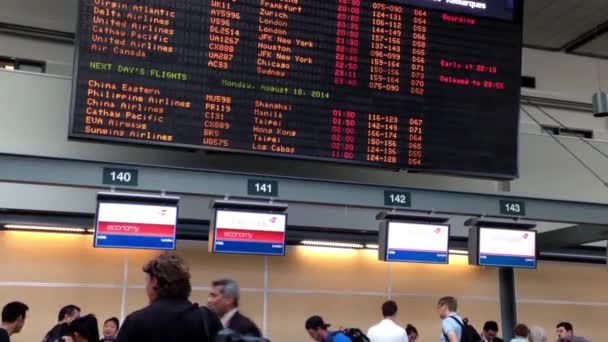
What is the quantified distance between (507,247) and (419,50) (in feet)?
8.32

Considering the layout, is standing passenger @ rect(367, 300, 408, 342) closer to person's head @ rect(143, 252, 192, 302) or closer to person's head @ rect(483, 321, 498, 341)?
person's head @ rect(483, 321, 498, 341)

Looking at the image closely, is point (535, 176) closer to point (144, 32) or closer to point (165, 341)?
point (144, 32)

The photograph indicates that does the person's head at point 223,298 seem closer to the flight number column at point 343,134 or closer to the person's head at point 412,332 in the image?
the flight number column at point 343,134

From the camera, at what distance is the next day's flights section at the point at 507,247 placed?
8969 millimetres

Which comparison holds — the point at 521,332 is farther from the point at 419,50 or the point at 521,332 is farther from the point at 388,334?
the point at 419,50

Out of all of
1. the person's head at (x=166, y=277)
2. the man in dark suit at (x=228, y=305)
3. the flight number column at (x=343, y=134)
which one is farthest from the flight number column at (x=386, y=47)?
the person's head at (x=166, y=277)

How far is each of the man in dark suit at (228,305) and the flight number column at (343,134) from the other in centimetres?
462

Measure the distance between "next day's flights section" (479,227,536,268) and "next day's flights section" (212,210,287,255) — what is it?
247 cm

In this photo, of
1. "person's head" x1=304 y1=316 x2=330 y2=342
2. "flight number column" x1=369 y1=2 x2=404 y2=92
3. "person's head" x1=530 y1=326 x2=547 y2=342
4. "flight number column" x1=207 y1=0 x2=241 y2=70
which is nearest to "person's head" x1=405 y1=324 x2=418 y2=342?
→ "person's head" x1=304 y1=316 x2=330 y2=342

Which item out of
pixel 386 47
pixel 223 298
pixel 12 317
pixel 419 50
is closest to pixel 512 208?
pixel 419 50

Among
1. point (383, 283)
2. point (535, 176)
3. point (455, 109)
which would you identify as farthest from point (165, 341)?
point (535, 176)

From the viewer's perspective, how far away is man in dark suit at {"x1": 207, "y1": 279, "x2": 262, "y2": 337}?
11.9 ft

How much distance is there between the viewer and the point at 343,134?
8.30m

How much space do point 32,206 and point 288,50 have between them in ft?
11.6
